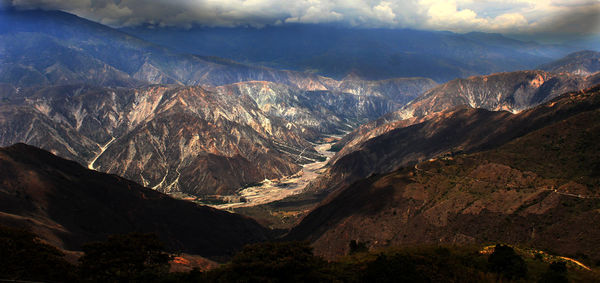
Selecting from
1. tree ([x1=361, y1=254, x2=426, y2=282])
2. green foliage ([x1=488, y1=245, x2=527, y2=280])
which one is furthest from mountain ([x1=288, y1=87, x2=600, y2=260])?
tree ([x1=361, y1=254, x2=426, y2=282])

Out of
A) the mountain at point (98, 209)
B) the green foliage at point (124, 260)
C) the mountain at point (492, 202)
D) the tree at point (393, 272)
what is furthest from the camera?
the mountain at point (98, 209)

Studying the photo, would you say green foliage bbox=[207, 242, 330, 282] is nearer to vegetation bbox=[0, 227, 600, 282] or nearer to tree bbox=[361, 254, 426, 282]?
vegetation bbox=[0, 227, 600, 282]

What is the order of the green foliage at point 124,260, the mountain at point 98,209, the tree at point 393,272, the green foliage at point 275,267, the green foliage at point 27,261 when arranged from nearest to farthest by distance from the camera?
the tree at point 393,272 → the green foliage at point 27,261 → the green foliage at point 275,267 → the green foliage at point 124,260 → the mountain at point 98,209

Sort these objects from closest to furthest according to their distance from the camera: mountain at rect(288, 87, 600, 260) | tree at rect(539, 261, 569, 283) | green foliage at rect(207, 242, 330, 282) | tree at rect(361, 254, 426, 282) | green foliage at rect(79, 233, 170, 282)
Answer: tree at rect(539, 261, 569, 283)
tree at rect(361, 254, 426, 282)
green foliage at rect(207, 242, 330, 282)
green foliage at rect(79, 233, 170, 282)
mountain at rect(288, 87, 600, 260)

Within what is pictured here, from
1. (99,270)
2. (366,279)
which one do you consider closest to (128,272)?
(99,270)

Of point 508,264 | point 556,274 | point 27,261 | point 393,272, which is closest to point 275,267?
point 393,272

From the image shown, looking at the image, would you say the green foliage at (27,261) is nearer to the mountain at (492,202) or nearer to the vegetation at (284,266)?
the vegetation at (284,266)

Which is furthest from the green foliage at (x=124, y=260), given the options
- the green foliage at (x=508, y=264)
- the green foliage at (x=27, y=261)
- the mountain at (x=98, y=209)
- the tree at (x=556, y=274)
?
the mountain at (x=98, y=209)
